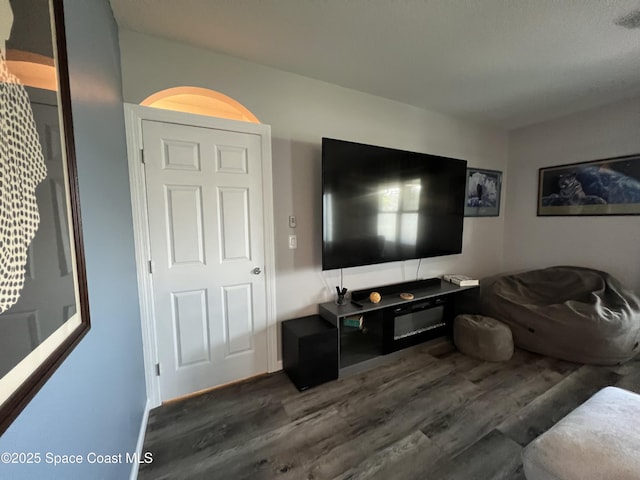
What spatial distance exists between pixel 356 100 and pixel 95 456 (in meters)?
2.84

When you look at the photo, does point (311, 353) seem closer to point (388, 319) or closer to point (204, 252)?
point (388, 319)

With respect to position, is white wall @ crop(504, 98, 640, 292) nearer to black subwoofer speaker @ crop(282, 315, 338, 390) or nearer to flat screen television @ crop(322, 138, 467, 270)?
flat screen television @ crop(322, 138, 467, 270)

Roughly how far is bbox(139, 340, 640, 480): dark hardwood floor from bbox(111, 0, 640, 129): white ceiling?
8.33 ft

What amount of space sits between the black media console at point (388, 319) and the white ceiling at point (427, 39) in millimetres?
1956

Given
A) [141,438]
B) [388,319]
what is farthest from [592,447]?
[141,438]

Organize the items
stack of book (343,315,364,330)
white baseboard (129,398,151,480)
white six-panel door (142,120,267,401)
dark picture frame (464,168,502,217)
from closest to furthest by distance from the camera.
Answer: white baseboard (129,398,151,480) → white six-panel door (142,120,267,401) → stack of book (343,315,364,330) → dark picture frame (464,168,502,217)

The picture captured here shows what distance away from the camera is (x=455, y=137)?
122 inches

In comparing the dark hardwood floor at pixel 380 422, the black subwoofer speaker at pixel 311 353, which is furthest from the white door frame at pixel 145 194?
the black subwoofer speaker at pixel 311 353

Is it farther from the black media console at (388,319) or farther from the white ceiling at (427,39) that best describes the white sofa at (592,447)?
the white ceiling at (427,39)

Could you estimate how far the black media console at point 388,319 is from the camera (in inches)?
89.7

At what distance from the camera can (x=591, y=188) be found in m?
2.87

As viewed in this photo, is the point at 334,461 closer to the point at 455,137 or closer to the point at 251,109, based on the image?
the point at 251,109

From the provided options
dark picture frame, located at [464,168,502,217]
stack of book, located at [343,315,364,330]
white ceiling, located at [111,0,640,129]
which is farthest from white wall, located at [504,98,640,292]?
stack of book, located at [343,315,364,330]

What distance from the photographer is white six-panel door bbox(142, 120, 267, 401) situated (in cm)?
→ 181
